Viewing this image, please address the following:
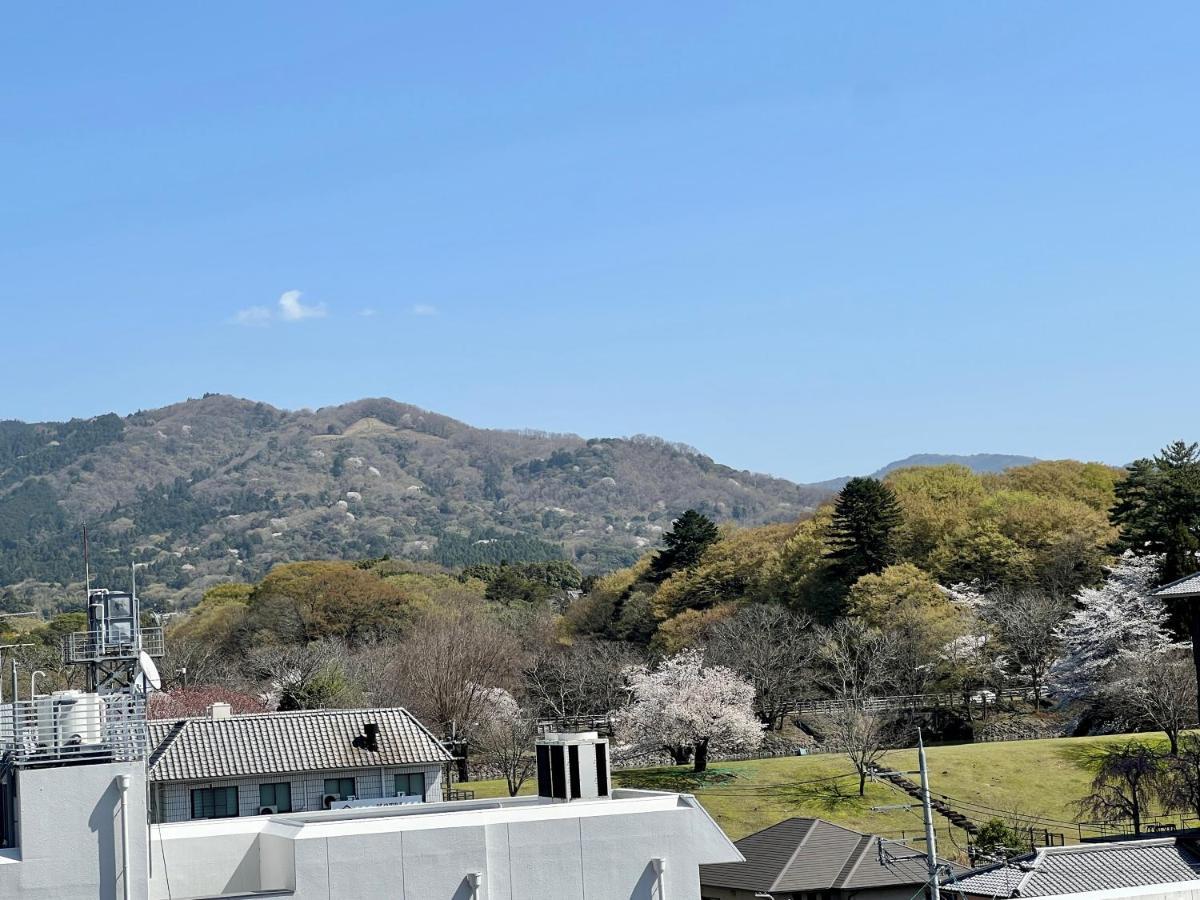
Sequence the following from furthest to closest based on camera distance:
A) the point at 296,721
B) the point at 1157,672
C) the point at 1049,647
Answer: the point at 1049,647 → the point at 1157,672 → the point at 296,721

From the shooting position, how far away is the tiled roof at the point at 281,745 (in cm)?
3716

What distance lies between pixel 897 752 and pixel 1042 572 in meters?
22.5

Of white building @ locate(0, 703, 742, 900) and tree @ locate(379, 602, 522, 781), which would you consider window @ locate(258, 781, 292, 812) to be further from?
tree @ locate(379, 602, 522, 781)

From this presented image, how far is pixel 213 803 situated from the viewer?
37.1m

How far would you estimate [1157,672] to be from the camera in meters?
56.0

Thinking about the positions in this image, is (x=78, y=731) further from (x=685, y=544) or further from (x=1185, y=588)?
(x=685, y=544)

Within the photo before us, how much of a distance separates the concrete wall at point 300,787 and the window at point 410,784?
134mm

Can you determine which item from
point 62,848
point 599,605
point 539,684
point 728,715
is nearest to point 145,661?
point 62,848

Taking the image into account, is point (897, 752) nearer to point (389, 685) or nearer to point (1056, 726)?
point (1056, 726)

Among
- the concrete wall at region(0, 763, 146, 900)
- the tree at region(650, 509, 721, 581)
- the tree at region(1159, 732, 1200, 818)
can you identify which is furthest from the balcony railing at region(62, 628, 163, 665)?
the tree at region(650, 509, 721, 581)

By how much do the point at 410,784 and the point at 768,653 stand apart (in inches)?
1260

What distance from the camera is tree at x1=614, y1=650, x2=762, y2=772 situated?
188 ft

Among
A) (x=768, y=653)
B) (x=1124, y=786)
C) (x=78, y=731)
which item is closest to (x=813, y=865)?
(x=1124, y=786)

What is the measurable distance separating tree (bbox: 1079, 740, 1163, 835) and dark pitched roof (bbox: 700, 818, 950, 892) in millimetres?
10597
